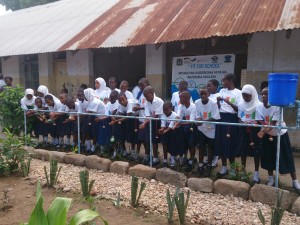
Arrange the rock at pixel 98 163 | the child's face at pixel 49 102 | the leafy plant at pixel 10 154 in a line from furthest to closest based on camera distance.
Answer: the child's face at pixel 49 102 < the rock at pixel 98 163 < the leafy plant at pixel 10 154

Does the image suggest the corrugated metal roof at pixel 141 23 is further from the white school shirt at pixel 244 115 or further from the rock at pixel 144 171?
the rock at pixel 144 171

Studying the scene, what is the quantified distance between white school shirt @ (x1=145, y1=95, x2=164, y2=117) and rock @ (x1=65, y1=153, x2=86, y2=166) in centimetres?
147

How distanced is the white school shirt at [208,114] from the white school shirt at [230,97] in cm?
17

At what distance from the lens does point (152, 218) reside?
11.5 ft

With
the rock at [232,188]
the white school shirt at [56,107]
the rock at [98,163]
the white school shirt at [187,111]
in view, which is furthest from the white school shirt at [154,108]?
the white school shirt at [56,107]

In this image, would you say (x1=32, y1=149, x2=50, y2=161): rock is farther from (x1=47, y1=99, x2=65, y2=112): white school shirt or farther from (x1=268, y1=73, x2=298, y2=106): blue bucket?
(x1=268, y1=73, x2=298, y2=106): blue bucket

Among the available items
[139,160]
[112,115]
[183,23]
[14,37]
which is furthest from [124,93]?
[14,37]

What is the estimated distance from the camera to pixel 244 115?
4.38 meters

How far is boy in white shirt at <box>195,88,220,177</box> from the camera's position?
182 inches

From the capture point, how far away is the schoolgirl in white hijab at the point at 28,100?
664 centimetres

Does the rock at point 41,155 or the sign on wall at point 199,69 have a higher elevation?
the sign on wall at point 199,69

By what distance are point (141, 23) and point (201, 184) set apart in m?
5.16

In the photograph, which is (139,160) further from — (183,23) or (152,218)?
(183,23)

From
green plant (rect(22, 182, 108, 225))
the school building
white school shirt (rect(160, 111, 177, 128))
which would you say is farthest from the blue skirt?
green plant (rect(22, 182, 108, 225))
